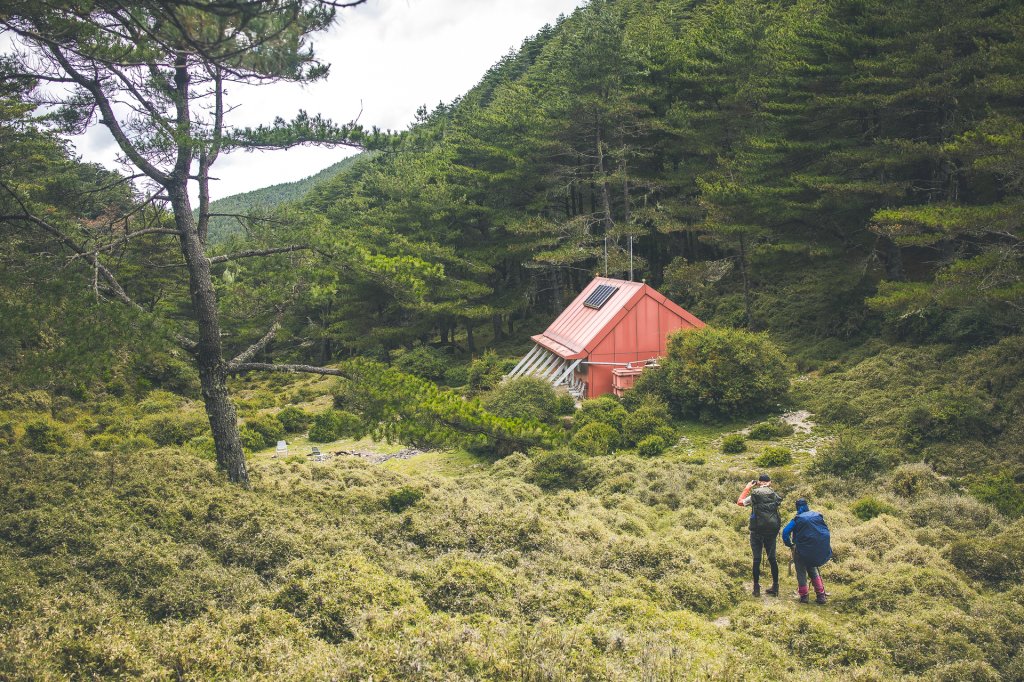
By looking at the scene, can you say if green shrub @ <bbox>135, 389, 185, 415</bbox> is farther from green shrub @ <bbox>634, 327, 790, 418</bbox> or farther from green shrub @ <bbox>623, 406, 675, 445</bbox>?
green shrub @ <bbox>634, 327, 790, 418</bbox>

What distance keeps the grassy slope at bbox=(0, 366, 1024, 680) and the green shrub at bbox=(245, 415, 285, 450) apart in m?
10.8

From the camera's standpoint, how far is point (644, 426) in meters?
17.7

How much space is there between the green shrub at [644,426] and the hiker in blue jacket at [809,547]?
8752mm

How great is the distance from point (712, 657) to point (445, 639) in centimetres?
276

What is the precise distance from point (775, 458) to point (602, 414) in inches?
225

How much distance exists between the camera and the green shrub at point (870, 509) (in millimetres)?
10812

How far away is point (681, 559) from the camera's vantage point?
9.28m

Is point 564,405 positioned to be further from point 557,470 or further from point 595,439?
point 557,470

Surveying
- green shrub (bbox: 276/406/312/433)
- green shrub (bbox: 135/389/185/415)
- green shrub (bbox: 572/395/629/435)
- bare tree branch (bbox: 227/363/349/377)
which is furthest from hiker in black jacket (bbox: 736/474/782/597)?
green shrub (bbox: 135/389/185/415)

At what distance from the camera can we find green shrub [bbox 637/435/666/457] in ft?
53.5

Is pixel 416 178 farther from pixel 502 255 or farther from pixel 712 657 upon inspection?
pixel 712 657

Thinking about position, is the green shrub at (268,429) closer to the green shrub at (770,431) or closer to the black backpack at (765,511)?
the green shrub at (770,431)

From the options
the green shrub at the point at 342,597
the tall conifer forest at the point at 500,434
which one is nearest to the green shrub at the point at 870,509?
the tall conifer forest at the point at 500,434

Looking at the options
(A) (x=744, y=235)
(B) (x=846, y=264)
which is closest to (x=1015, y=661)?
(B) (x=846, y=264)
